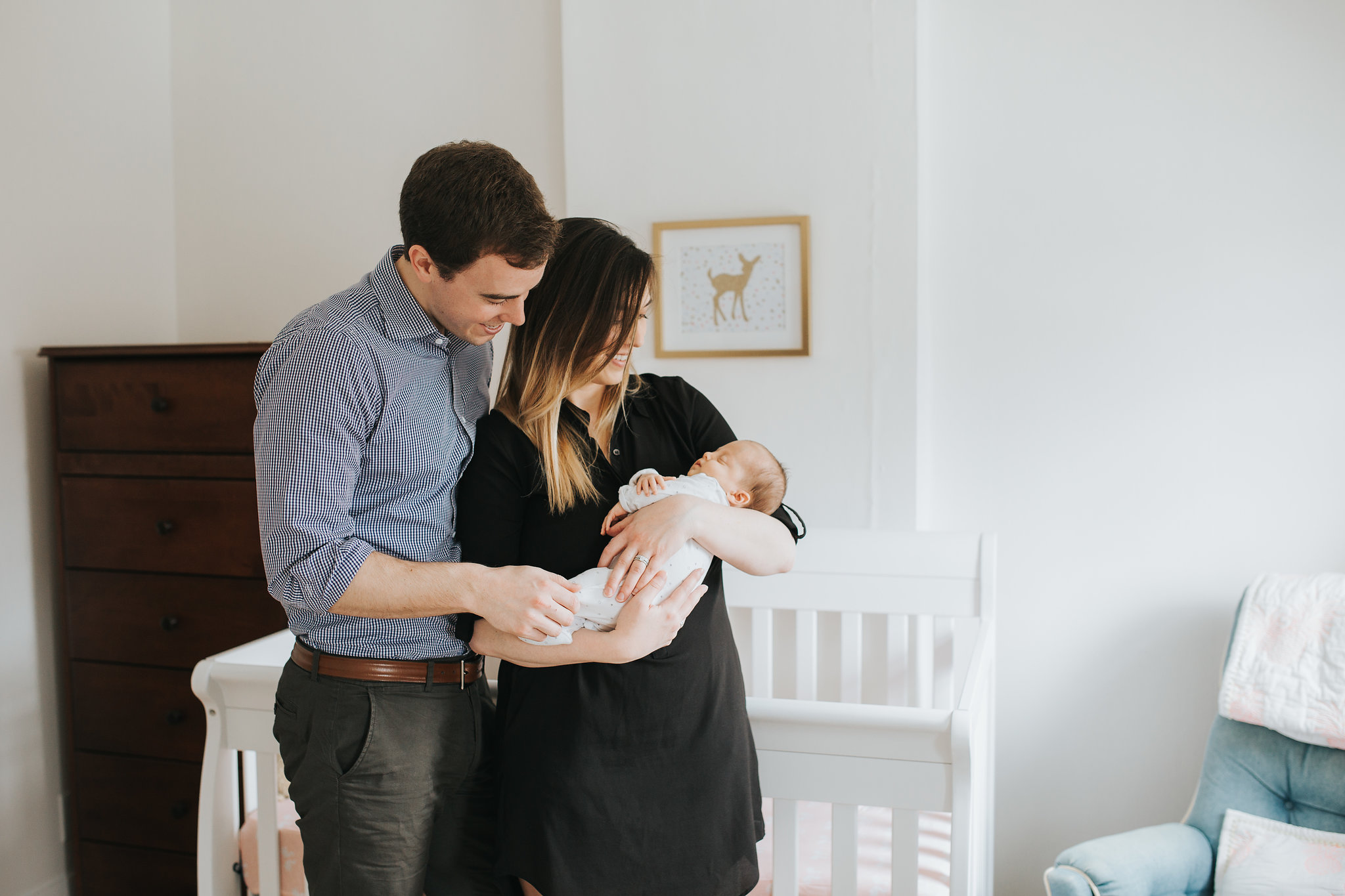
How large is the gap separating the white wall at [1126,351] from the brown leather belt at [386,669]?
4.52 feet

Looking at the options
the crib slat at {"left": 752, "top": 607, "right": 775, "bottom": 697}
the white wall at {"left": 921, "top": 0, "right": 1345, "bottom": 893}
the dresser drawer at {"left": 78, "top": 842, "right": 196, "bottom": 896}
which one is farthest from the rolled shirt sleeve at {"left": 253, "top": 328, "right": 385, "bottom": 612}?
the dresser drawer at {"left": 78, "top": 842, "right": 196, "bottom": 896}

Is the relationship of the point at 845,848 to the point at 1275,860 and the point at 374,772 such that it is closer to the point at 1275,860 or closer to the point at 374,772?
the point at 374,772

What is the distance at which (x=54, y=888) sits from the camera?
94.4 inches

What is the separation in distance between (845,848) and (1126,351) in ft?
4.61

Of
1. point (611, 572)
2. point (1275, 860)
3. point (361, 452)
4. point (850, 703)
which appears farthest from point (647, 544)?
point (1275, 860)

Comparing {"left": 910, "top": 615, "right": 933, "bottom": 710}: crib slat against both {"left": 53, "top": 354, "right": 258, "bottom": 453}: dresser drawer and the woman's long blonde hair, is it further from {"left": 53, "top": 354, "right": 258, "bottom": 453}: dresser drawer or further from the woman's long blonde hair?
{"left": 53, "top": 354, "right": 258, "bottom": 453}: dresser drawer

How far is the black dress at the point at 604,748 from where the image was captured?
3.70ft

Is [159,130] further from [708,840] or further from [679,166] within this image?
[708,840]

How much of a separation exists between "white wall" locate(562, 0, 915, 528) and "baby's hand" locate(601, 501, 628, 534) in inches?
42.6

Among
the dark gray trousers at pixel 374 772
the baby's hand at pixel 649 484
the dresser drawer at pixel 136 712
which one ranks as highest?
the baby's hand at pixel 649 484

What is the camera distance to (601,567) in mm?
1139

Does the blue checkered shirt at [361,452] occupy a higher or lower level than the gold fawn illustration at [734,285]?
lower

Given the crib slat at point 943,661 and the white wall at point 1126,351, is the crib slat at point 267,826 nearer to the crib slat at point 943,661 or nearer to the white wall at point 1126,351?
the crib slat at point 943,661

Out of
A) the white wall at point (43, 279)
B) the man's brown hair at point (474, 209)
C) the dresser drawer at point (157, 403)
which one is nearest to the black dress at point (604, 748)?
the man's brown hair at point (474, 209)
